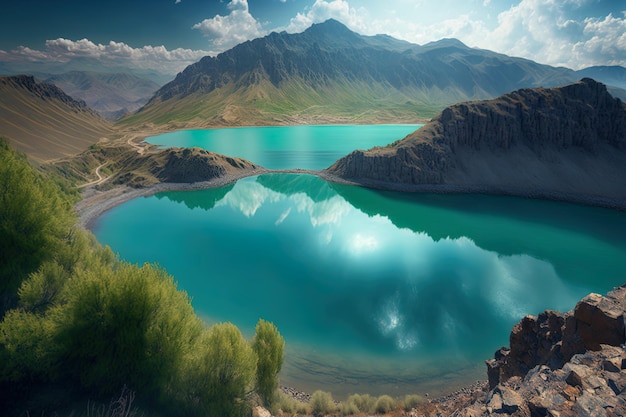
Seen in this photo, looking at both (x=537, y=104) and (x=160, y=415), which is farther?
(x=537, y=104)

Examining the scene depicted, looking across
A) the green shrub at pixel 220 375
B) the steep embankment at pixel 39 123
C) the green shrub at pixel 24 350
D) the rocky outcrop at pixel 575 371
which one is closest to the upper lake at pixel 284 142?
the steep embankment at pixel 39 123

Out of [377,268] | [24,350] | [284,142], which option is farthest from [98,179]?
[284,142]

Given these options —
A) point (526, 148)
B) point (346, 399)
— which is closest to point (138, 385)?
point (346, 399)

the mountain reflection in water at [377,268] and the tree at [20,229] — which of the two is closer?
the tree at [20,229]

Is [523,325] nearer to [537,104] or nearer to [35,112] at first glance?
[537,104]

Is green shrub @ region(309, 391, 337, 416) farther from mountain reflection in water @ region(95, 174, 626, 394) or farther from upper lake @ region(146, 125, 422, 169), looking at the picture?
upper lake @ region(146, 125, 422, 169)

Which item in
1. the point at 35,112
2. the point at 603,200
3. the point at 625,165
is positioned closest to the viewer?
the point at 603,200

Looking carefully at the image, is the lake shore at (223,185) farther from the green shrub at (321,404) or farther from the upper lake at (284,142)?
the green shrub at (321,404)
